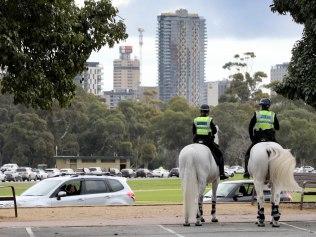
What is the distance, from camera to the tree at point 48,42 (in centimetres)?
1573

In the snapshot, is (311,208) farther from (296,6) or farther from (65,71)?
(65,71)

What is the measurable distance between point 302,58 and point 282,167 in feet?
23.1

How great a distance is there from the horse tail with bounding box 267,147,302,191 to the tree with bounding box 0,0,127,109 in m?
5.30

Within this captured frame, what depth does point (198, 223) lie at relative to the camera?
15.8 m

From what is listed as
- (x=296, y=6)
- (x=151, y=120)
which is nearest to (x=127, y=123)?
(x=151, y=120)

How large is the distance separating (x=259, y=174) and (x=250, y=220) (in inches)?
69.7

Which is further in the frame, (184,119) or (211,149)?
(184,119)

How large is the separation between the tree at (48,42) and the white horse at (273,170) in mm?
4989

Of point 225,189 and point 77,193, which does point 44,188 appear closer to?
point 77,193

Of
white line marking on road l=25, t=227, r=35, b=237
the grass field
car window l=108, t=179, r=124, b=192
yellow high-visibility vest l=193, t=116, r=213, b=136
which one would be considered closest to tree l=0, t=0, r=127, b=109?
white line marking on road l=25, t=227, r=35, b=237

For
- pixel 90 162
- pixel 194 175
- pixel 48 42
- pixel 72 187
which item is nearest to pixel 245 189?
pixel 72 187

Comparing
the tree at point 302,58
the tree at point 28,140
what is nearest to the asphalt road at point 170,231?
the tree at point 302,58

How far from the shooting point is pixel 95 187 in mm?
23125

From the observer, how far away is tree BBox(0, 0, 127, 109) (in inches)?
619
